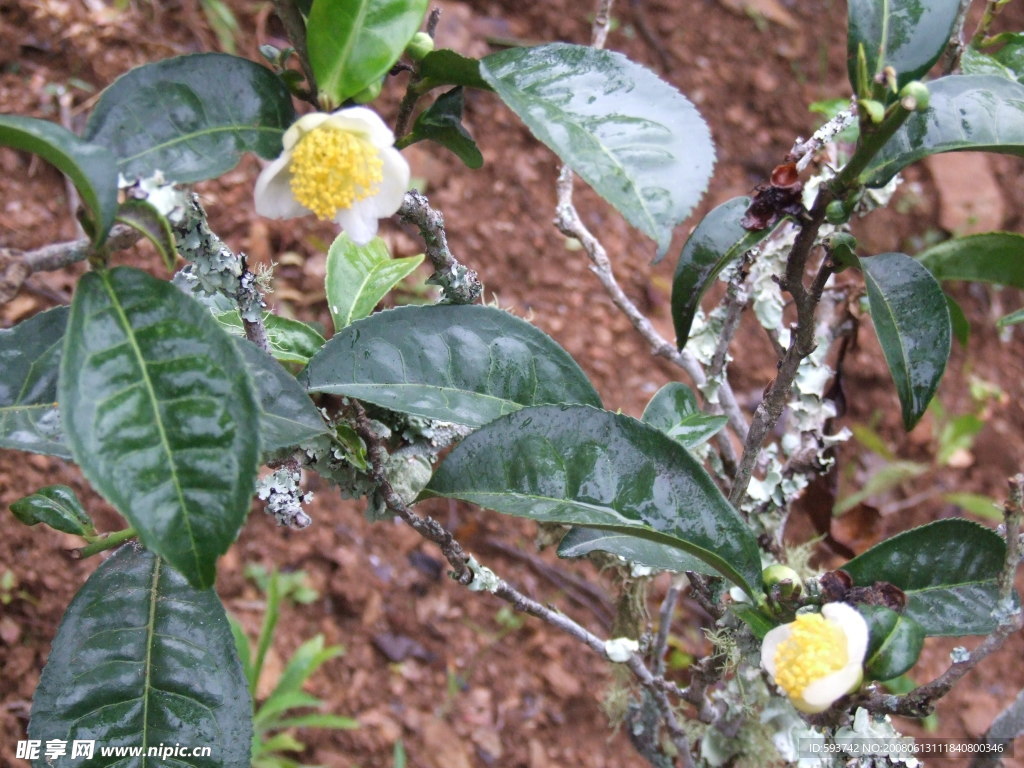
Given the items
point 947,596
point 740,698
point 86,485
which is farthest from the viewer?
point 86,485

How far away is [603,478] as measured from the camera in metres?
0.80

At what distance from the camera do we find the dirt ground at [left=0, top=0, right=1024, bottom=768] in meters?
1.77

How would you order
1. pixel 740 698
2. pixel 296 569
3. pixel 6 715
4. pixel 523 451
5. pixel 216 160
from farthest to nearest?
pixel 296 569
pixel 6 715
pixel 740 698
pixel 523 451
pixel 216 160

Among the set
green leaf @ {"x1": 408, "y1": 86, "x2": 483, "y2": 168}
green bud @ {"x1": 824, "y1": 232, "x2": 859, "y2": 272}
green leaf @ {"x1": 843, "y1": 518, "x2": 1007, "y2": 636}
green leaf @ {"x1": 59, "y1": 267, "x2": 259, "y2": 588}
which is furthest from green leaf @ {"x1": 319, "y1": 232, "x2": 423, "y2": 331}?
green leaf @ {"x1": 843, "y1": 518, "x2": 1007, "y2": 636}

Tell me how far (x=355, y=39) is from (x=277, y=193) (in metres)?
0.14

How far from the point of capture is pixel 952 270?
1.24 metres

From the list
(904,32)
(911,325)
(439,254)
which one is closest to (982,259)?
(911,325)

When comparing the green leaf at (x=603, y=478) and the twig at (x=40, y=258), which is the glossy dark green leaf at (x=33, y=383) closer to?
the twig at (x=40, y=258)

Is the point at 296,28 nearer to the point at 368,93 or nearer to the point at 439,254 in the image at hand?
the point at 368,93

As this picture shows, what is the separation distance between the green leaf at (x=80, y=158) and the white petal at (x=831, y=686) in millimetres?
654

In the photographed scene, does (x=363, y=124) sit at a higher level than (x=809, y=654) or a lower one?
higher

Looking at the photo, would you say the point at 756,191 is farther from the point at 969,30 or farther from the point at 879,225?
the point at 969,30

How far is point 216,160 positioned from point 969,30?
3231 mm

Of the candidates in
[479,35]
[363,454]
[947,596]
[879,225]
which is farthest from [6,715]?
[879,225]
